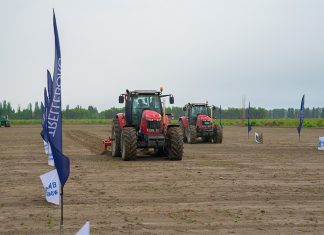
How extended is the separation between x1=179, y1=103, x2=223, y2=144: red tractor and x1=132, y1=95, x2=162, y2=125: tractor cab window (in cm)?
800

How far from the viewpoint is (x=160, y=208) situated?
7.28 metres

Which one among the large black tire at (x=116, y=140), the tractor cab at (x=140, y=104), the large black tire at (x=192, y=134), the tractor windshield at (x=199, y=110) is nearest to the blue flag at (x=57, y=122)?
the tractor cab at (x=140, y=104)

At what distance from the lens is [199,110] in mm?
24344

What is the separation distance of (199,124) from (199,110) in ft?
3.54

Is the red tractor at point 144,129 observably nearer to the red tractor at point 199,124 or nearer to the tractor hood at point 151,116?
the tractor hood at point 151,116

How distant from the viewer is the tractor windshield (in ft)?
79.4

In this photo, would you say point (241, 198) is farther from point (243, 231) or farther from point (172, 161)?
point (172, 161)

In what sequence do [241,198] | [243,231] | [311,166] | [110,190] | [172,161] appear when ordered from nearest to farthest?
[243,231], [241,198], [110,190], [311,166], [172,161]

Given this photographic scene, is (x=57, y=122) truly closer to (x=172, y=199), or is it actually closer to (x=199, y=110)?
(x=172, y=199)

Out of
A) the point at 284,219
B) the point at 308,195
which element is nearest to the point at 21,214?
the point at 284,219

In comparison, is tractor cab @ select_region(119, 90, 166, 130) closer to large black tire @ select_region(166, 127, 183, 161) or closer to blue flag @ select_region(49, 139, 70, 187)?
large black tire @ select_region(166, 127, 183, 161)

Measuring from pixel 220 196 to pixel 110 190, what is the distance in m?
2.05

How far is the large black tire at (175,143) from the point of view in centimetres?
1455

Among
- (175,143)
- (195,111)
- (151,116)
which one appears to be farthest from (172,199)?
(195,111)
